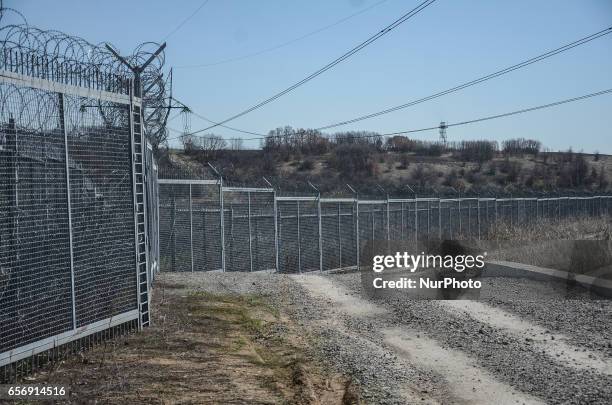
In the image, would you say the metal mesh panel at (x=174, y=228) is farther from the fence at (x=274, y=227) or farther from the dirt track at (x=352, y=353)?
the dirt track at (x=352, y=353)

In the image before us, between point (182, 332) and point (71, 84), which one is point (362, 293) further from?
point (71, 84)

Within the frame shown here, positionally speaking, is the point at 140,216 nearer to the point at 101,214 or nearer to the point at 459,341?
the point at 101,214

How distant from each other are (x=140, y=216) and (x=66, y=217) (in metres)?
1.79

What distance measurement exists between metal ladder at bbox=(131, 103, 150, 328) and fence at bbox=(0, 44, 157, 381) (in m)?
0.02

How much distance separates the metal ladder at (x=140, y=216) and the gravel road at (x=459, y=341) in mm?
1804

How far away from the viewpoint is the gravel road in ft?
21.6

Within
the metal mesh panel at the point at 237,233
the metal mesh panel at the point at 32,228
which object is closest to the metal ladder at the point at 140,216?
the metal mesh panel at the point at 32,228

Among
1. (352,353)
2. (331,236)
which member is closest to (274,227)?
(331,236)

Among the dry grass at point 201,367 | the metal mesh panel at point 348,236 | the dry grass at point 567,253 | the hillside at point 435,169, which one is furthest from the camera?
the hillside at point 435,169

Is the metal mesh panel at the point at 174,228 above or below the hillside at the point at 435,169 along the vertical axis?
below

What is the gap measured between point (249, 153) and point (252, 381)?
5558 centimetres

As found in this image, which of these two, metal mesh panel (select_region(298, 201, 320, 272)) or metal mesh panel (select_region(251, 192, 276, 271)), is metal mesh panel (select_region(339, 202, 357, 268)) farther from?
metal mesh panel (select_region(251, 192, 276, 271))

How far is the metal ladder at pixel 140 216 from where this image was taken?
8016 mm

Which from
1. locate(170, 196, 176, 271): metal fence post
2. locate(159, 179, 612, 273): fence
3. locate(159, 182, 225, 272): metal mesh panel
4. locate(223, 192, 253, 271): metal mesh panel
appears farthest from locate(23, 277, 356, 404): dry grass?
locate(223, 192, 253, 271): metal mesh panel
